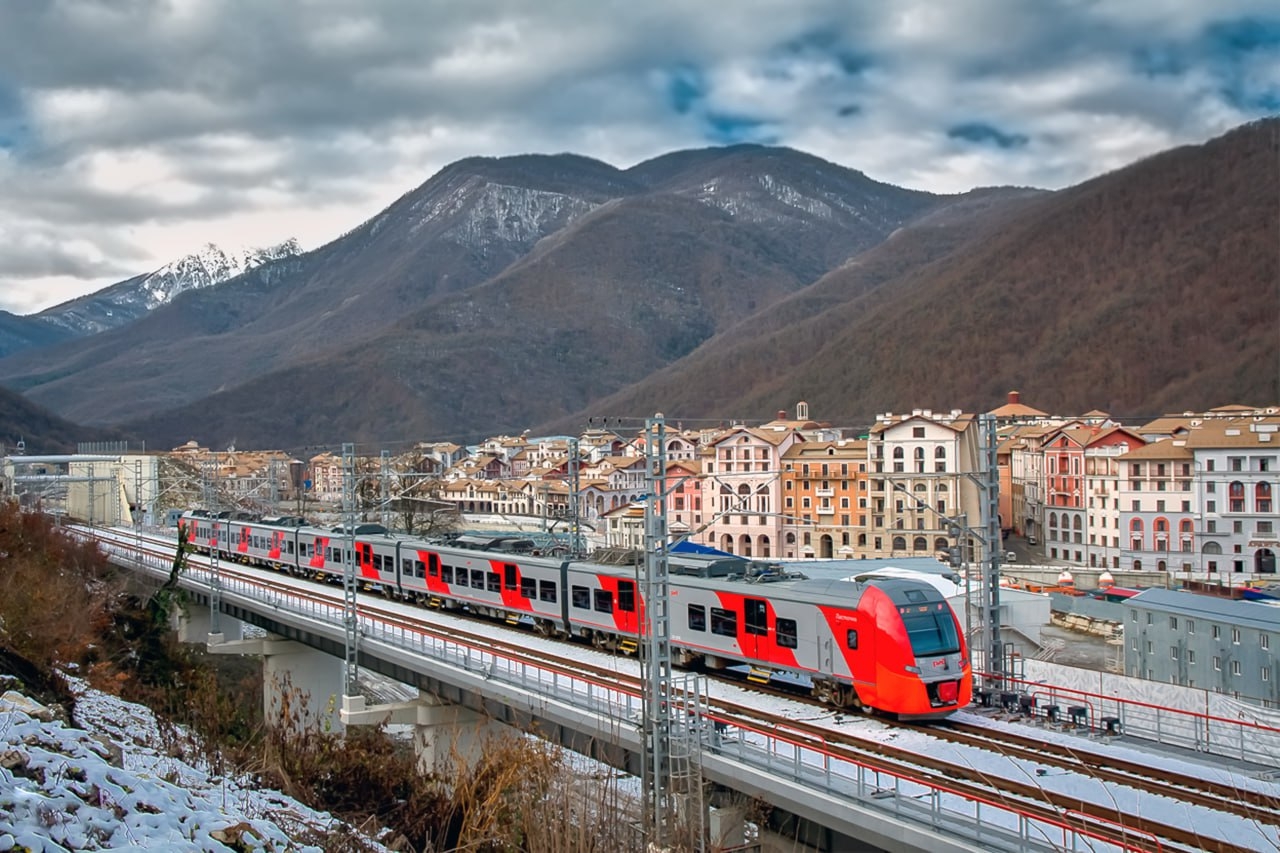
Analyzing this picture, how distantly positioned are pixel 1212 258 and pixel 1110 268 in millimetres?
14304

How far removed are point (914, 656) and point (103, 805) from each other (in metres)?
11.4

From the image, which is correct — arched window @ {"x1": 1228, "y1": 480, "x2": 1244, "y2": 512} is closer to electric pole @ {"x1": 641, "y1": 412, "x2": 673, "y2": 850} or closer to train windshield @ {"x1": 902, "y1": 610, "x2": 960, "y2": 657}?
train windshield @ {"x1": 902, "y1": 610, "x2": 960, "y2": 657}

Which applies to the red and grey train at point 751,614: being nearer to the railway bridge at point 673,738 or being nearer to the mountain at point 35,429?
the railway bridge at point 673,738

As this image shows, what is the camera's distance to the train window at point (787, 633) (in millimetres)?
17828

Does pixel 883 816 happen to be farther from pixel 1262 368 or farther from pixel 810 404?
pixel 810 404

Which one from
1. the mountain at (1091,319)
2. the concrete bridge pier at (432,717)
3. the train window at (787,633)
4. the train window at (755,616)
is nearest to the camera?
the train window at (787,633)

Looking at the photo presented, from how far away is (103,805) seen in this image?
23.8 feet

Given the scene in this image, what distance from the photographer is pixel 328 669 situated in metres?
38.2

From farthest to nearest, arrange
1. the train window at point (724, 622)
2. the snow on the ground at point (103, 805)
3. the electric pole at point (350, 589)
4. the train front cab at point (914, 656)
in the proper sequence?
the electric pole at point (350, 589) → the train window at point (724, 622) → the train front cab at point (914, 656) → the snow on the ground at point (103, 805)

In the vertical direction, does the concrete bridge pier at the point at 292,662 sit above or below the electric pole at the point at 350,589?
below

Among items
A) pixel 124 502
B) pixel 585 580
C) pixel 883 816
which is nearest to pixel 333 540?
pixel 585 580

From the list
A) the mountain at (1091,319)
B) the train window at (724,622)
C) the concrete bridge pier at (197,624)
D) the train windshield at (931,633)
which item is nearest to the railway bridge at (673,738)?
the train window at (724,622)

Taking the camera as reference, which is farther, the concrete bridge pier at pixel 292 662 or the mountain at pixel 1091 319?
the mountain at pixel 1091 319

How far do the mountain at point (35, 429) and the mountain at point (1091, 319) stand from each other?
232ft
